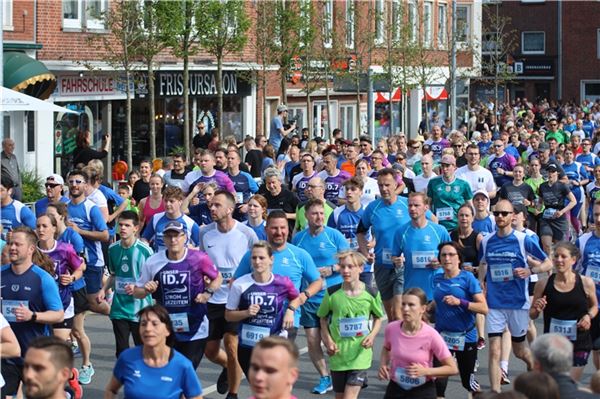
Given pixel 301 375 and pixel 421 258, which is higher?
pixel 421 258

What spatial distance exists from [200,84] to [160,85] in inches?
78.4

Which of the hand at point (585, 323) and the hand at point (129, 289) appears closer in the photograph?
the hand at point (585, 323)

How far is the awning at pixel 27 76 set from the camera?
23.0 m

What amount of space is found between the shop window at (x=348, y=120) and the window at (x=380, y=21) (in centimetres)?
234

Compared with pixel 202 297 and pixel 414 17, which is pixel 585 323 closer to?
pixel 202 297

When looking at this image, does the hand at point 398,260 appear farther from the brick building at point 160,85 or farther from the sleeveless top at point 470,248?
the brick building at point 160,85

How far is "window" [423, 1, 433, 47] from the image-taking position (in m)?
45.7

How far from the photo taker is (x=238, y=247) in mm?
11953

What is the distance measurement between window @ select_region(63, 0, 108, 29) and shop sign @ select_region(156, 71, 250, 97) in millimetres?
2813

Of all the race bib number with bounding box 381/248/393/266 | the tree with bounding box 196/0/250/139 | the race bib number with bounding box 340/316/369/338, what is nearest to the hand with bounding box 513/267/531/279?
the race bib number with bounding box 381/248/393/266

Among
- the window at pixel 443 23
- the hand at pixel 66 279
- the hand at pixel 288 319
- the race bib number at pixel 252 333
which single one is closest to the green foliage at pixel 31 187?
the hand at pixel 66 279

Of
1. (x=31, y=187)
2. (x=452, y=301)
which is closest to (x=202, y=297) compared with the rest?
(x=452, y=301)

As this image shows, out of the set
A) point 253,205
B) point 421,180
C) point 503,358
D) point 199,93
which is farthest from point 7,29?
point 503,358

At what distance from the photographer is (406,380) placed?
931cm
